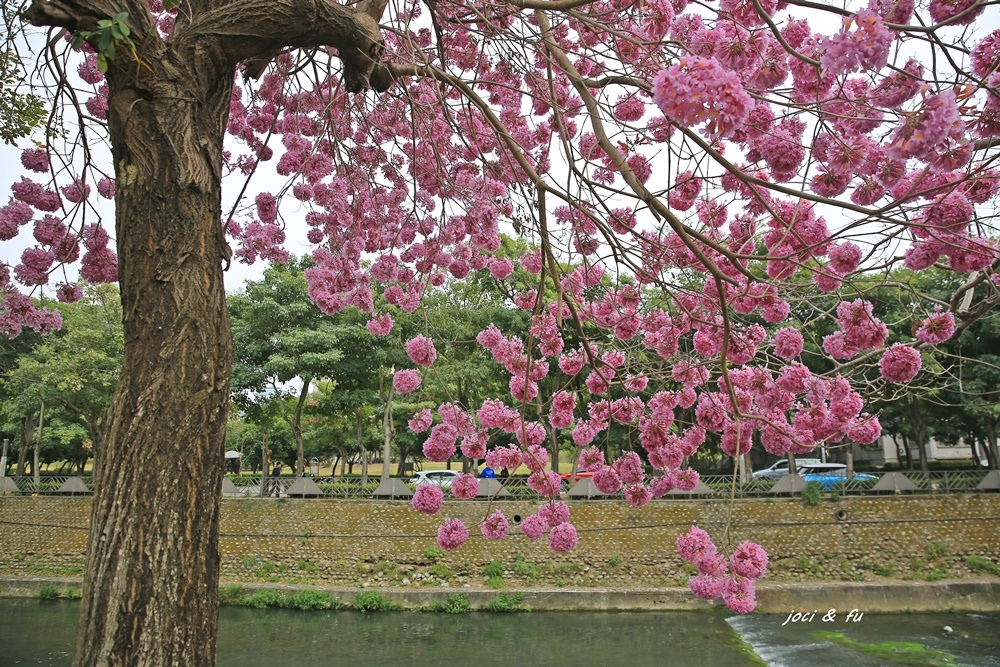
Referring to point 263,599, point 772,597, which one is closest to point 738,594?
point 772,597

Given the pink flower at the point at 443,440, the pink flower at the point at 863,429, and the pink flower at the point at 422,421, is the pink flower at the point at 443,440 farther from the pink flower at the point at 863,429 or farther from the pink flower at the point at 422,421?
the pink flower at the point at 863,429

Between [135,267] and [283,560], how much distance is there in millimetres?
10044

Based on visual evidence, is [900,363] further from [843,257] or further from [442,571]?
[442,571]

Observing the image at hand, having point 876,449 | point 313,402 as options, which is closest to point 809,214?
point 313,402

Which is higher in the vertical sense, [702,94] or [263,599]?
[702,94]

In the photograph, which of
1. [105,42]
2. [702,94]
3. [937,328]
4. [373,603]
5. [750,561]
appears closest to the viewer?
[702,94]

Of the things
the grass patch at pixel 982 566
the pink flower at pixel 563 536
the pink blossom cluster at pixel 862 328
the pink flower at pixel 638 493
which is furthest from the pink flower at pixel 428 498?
the grass patch at pixel 982 566

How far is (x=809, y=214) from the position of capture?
279 centimetres

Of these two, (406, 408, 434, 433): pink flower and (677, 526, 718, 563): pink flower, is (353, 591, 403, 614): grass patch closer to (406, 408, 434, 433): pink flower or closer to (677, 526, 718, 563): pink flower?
(406, 408, 434, 433): pink flower

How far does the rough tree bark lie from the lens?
1.68 m

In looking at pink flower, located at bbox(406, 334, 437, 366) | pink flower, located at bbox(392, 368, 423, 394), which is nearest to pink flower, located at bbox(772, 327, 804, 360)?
pink flower, located at bbox(406, 334, 437, 366)

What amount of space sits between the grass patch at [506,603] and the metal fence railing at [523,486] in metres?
1.59

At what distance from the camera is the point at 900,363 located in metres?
2.76

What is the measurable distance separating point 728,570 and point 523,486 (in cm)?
906
